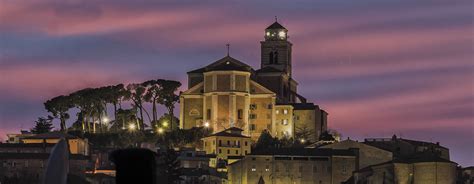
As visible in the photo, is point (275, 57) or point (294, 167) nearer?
point (294, 167)

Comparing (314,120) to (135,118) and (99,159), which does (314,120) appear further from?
(99,159)

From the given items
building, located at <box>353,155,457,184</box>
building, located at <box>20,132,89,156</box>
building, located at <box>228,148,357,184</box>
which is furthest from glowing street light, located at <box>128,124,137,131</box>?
building, located at <box>353,155,457,184</box>

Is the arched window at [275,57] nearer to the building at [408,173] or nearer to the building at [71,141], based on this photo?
the building at [71,141]

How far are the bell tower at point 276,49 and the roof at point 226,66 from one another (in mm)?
6102

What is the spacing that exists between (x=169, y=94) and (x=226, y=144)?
15512mm

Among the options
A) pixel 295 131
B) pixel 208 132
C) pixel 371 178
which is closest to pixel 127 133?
pixel 208 132

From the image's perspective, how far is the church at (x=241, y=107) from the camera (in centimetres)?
10769

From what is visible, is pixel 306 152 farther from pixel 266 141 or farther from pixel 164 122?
pixel 164 122

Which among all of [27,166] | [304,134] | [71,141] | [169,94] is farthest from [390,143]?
[27,166]

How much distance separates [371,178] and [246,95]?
71.9 ft

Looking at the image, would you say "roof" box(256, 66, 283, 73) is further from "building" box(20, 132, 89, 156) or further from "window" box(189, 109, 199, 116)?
"building" box(20, 132, 89, 156)

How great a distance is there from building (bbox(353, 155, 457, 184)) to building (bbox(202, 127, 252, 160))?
13964 millimetres

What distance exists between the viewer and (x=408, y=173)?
295 feet

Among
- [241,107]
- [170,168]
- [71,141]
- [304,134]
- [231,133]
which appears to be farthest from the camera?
[304,134]
